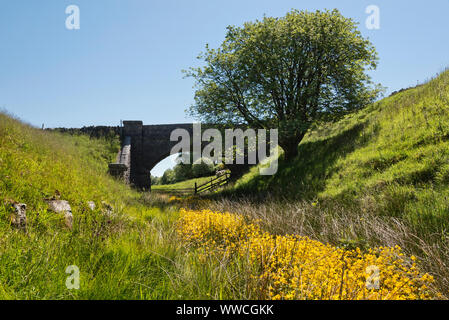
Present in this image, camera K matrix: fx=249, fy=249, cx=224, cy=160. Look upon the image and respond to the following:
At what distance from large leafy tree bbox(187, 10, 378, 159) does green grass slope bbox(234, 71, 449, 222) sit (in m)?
1.87

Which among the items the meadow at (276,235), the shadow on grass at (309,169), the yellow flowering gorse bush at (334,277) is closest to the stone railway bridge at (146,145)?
the shadow on grass at (309,169)

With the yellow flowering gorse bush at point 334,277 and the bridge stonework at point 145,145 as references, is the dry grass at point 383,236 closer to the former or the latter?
the yellow flowering gorse bush at point 334,277

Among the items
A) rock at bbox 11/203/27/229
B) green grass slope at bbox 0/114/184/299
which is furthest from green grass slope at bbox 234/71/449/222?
rock at bbox 11/203/27/229

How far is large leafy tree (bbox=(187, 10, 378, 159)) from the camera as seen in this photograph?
12469 mm

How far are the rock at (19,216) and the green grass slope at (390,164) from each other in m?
6.72

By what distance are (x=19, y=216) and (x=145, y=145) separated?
19.4 m

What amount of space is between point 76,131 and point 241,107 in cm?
1510

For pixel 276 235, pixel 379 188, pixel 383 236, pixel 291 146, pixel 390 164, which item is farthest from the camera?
pixel 291 146

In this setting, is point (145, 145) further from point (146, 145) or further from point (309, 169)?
point (309, 169)

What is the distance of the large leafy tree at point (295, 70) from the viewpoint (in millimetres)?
12469

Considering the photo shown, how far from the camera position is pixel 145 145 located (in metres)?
22.6

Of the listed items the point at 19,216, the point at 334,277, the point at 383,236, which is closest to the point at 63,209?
the point at 19,216

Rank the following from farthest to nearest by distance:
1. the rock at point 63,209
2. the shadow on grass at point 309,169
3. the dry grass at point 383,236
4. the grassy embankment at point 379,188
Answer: the shadow on grass at point 309,169 < the rock at point 63,209 < the grassy embankment at point 379,188 < the dry grass at point 383,236

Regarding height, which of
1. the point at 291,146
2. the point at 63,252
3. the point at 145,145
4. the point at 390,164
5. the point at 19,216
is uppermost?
the point at 145,145
